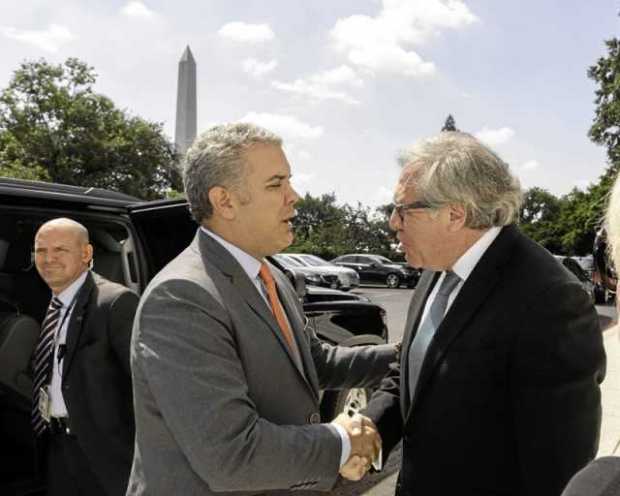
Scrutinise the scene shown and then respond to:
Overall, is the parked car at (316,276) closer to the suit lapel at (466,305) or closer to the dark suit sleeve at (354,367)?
the dark suit sleeve at (354,367)

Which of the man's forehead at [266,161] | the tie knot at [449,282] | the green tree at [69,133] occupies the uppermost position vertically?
the green tree at [69,133]

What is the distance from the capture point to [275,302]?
196cm

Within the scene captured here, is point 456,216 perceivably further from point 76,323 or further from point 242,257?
point 76,323

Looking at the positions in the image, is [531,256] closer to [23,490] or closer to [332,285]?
[23,490]

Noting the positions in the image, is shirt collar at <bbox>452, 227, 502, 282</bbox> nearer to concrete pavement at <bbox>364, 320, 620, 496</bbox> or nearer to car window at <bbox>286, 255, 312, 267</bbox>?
concrete pavement at <bbox>364, 320, 620, 496</bbox>

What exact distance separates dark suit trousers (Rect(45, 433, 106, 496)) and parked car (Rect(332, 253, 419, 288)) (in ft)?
73.3

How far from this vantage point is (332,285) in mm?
20297

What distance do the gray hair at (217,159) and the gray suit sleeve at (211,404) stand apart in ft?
1.18

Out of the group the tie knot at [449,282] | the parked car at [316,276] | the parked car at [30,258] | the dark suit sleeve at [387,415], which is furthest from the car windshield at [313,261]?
the tie knot at [449,282]

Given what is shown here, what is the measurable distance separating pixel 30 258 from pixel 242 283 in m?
2.07

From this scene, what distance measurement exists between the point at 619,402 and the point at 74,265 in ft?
18.7

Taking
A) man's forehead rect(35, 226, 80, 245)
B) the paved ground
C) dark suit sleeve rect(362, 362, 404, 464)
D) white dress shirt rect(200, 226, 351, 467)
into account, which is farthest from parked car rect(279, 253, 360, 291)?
white dress shirt rect(200, 226, 351, 467)

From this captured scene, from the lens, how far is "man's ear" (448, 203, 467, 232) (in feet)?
6.22

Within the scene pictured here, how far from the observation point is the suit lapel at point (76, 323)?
274 centimetres
